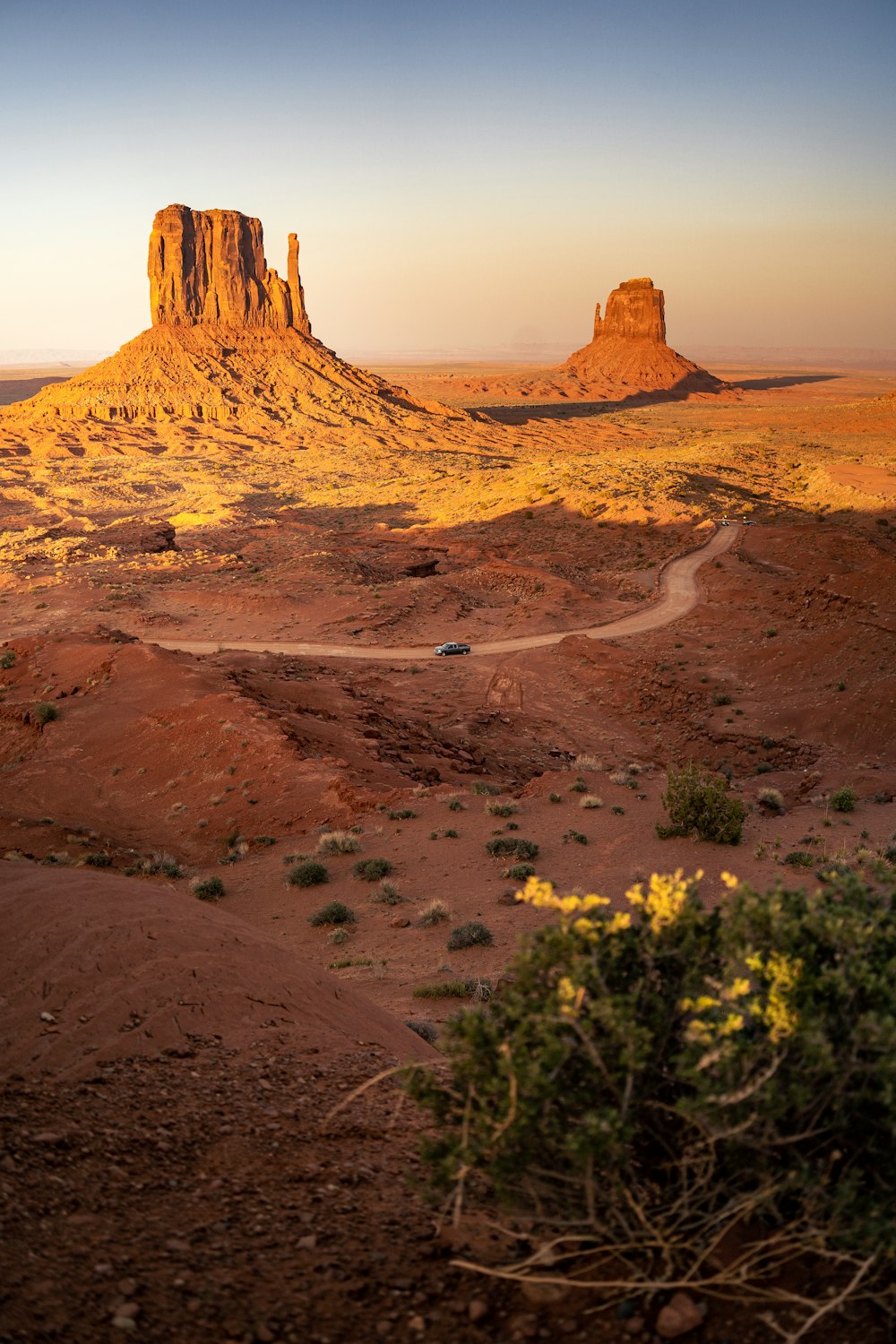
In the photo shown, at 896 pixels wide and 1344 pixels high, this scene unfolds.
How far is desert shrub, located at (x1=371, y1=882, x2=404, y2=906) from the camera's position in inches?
664

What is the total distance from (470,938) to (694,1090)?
971 cm

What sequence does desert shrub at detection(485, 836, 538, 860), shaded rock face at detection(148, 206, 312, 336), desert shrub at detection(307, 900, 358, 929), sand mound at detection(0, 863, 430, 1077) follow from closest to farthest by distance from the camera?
1. sand mound at detection(0, 863, 430, 1077)
2. desert shrub at detection(307, 900, 358, 929)
3. desert shrub at detection(485, 836, 538, 860)
4. shaded rock face at detection(148, 206, 312, 336)

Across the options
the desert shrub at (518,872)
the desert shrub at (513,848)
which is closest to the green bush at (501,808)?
the desert shrub at (513,848)

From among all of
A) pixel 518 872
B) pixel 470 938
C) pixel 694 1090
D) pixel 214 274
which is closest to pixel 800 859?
pixel 518 872

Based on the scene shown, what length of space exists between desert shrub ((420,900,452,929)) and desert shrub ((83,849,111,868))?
812 cm

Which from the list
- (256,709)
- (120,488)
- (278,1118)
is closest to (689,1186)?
(278,1118)

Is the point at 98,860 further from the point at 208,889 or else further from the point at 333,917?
the point at 333,917

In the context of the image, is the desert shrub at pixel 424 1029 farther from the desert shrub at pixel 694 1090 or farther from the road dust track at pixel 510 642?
the road dust track at pixel 510 642

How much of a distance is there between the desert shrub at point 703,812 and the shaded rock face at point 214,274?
147679 mm

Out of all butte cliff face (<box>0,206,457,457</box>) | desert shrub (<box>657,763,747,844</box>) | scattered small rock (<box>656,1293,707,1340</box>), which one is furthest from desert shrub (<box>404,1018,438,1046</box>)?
butte cliff face (<box>0,206,457,457</box>)

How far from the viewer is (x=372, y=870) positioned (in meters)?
18.0

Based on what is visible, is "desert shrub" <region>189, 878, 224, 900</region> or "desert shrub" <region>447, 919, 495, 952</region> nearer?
"desert shrub" <region>447, 919, 495, 952</region>

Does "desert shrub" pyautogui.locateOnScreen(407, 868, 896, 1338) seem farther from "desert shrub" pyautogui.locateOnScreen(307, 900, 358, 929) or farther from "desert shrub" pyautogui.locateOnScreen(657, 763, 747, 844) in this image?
"desert shrub" pyautogui.locateOnScreen(657, 763, 747, 844)

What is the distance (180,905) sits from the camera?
11039mm
